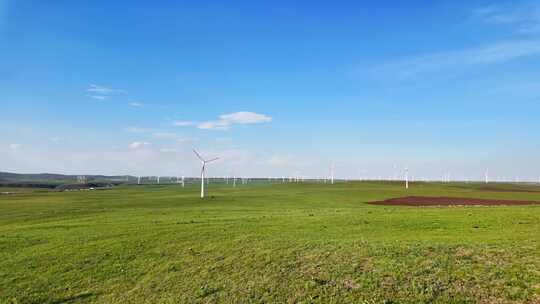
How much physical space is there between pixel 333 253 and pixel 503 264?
18.7 ft

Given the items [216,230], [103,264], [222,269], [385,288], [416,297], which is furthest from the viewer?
[216,230]

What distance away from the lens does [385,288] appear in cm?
1054

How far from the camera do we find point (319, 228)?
2291cm

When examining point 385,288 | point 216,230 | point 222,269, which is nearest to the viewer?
point 385,288

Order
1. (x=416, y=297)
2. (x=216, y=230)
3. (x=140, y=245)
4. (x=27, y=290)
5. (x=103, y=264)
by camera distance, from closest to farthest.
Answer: (x=416, y=297), (x=27, y=290), (x=103, y=264), (x=140, y=245), (x=216, y=230)

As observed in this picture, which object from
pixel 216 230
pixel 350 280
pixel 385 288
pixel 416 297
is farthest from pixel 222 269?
pixel 216 230

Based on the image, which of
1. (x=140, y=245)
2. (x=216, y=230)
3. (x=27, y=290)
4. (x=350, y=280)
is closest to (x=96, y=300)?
(x=27, y=290)

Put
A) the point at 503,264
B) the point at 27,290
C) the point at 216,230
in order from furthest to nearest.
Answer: the point at 216,230 → the point at 27,290 → the point at 503,264

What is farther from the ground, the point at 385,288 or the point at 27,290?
the point at 385,288

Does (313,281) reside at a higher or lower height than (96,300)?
higher

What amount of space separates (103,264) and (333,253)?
9662 millimetres

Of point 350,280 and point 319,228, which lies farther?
point 319,228

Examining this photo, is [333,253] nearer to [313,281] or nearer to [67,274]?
[313,281]

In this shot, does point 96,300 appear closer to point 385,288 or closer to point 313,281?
point 313,281
